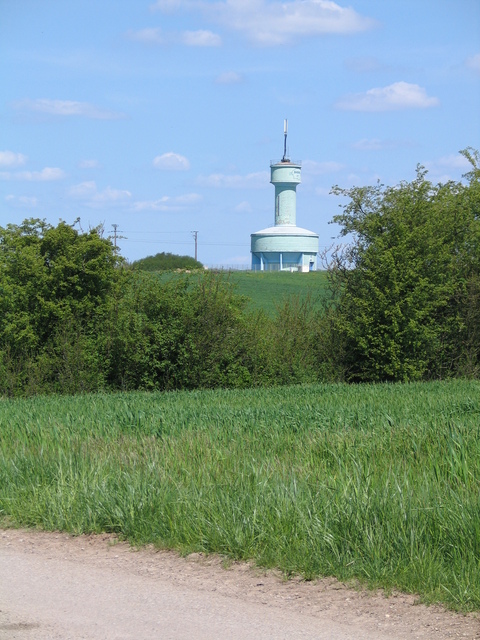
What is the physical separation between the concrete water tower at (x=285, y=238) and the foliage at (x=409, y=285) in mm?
71236

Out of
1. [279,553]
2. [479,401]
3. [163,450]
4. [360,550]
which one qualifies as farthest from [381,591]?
[479,401]

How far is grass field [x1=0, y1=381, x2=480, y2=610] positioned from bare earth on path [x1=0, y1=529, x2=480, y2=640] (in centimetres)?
20

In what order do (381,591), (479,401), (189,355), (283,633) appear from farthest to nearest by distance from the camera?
1. (189,355)
2. (479,401)
3. (381,591)
4. (283,633)

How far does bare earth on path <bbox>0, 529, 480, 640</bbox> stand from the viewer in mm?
4945

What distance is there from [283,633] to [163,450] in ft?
14.2

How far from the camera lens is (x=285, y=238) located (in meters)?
104

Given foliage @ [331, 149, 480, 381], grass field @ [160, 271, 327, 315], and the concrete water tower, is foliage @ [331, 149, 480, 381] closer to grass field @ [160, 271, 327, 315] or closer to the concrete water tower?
grass field @ [160, 271, 327, 315]

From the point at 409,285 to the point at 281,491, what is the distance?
73.3 feet

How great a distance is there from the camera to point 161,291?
27875mm

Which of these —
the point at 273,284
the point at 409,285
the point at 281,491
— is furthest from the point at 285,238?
the point at 281,491

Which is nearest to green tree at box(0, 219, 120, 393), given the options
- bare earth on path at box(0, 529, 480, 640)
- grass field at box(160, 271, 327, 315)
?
bare earth on path at box(0, 529, 480, 640)

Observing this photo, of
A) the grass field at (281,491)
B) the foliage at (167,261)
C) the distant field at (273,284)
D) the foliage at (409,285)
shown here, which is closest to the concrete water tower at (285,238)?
the distant field at (273,284)

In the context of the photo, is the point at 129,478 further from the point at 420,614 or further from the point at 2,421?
the point at 2,421

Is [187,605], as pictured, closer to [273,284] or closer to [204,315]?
[204,315]
